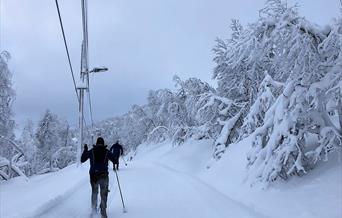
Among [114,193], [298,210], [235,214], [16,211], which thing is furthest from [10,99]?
[298,210]

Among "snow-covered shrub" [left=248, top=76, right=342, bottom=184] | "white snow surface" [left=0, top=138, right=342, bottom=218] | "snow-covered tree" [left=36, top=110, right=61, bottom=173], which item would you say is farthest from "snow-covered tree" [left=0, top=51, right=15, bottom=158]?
"snow-covered tree" [left=36, top=110, right=61, bottom=173]

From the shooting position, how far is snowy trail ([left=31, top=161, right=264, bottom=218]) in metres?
11.1

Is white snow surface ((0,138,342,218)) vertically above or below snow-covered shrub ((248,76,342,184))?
below

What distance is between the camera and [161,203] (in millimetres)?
13109

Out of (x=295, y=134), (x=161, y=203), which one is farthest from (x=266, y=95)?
(x=161, y=203)

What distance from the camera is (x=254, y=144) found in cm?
1345

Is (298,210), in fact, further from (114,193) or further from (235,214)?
(114,193)

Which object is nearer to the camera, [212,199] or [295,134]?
[295,134]

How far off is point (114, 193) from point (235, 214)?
5855 mm

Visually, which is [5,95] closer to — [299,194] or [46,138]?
[299,194]

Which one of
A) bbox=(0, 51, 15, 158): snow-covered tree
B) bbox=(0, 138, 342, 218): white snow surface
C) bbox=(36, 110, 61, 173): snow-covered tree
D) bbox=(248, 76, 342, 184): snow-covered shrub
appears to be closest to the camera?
bbox=(0, 138, 342, 218): white snow surface

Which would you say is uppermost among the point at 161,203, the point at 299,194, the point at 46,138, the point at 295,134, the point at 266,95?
the point at 266,95

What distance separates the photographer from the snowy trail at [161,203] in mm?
11102

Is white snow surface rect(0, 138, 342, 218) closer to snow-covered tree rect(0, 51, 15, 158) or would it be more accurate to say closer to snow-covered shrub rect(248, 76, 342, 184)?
snow-covered shrub rect(248, 76, 342, 184)
